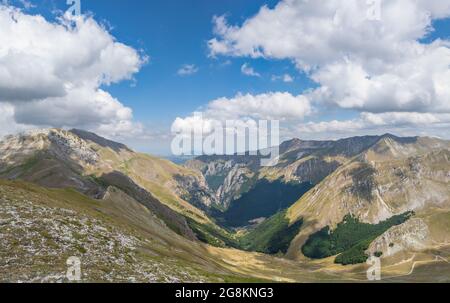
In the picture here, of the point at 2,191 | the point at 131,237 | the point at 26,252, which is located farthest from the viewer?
the point at 131,237

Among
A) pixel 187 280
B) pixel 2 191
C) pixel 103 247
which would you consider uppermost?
pixel 2 191

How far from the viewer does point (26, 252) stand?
41.9 metres
